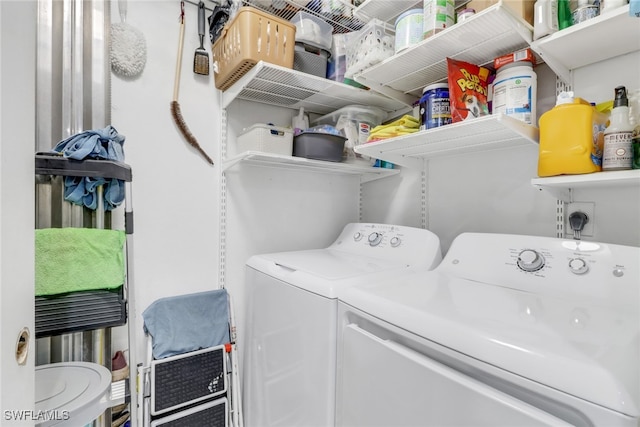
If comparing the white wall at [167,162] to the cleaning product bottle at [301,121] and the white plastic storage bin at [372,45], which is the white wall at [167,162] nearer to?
the cleaning product bottle at [301,121]

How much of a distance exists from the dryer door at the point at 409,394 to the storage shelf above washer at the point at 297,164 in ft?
2.85

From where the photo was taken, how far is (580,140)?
3.16 feet

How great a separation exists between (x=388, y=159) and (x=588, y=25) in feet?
2.92

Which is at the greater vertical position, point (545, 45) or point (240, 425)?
point (545, 45)

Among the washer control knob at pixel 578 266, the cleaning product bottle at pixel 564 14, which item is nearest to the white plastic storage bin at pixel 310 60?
the cleaning product bottle at pixel 564 14

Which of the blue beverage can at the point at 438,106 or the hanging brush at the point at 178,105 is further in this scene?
the hanging brush at the point at 178,105

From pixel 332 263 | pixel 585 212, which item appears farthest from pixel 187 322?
pixel 585 212

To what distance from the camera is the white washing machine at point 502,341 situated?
1.85 ft

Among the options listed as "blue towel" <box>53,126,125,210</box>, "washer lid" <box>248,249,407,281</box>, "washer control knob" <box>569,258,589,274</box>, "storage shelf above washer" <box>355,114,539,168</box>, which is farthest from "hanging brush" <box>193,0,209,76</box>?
"washer control knob" <box>569,258,589,274</box>

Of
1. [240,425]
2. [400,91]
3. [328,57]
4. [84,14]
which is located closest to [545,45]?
[400,91]

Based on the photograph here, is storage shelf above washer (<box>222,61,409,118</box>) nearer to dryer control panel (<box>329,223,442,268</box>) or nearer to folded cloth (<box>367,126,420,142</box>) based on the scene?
folded cloth (<box>367,126,420,142</box>)

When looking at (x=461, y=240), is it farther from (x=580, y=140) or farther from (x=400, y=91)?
(x=400, y=91)

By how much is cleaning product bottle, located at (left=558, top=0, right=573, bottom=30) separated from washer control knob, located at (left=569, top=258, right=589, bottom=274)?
2.50ft

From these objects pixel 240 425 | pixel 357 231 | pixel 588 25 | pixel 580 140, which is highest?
pixel 588 25
